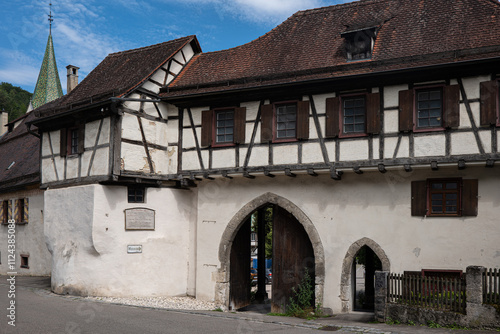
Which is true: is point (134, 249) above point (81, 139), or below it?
below

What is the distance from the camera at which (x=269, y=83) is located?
14.9 metres

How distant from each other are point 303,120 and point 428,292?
5.46m

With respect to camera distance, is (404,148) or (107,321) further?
(404,148)

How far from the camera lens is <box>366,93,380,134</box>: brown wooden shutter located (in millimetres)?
13484

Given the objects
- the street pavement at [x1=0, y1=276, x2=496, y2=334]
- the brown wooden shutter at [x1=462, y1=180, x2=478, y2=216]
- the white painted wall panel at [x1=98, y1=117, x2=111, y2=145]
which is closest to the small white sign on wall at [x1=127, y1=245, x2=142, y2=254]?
the street pavement at [x1=0, y1=276, x2=496, y2=334]

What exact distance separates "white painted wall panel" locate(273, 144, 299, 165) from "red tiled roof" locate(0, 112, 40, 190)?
11516 millimetres

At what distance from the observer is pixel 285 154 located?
14664 mm

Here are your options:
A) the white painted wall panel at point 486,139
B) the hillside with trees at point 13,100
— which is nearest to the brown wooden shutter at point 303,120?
the white painted wall panel at point 486,139

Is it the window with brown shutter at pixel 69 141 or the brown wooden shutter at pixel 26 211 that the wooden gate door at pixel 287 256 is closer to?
the window with brown shutter at pixel 69 141

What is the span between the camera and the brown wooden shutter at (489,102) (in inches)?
486

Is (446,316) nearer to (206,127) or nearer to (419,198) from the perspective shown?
(419,198)

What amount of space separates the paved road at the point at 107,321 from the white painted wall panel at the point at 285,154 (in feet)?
14.5

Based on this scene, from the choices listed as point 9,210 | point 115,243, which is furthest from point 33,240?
point 115,243

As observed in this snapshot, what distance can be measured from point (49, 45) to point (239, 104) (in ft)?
117
